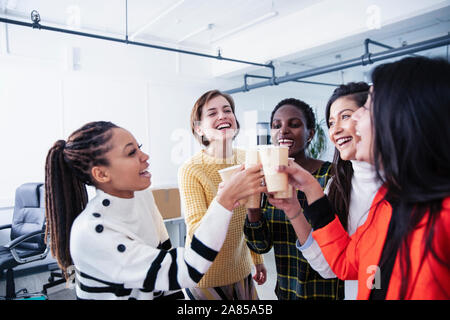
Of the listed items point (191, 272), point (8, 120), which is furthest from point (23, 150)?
point (191, 272)

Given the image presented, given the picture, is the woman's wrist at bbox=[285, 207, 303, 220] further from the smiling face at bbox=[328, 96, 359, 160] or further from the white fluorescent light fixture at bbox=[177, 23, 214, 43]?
the white fluorescent light fixture at bbox=[177, 23, 214, 43]

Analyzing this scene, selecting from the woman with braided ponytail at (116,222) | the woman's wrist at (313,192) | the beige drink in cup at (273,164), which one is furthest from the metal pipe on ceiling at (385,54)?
the woman with braided ponytail at (116,222)

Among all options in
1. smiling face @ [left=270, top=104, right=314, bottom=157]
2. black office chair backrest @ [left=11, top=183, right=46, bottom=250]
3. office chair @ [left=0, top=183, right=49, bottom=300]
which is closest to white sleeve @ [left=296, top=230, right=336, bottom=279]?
smiling face @ [left=270, top=104, right=314, bottom=157]

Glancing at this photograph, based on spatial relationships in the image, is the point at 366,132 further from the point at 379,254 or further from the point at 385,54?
the point at 385,54

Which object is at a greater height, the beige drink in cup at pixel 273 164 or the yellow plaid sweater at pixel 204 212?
the beige drink in cup at pixel 273 164

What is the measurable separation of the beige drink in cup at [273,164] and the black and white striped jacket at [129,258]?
16 cm

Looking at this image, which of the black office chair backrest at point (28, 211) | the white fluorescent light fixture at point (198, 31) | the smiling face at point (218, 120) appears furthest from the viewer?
the white fluorescent light fixture at point (198, 31)

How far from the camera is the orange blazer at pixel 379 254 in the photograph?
2.00 feet

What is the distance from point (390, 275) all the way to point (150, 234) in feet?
2.29

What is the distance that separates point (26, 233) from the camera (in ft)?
10.8

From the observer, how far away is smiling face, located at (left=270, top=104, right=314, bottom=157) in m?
1.48

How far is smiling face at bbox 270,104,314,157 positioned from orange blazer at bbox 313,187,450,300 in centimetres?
60

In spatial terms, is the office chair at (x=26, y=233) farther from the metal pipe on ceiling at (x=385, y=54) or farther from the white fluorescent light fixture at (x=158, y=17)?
the metal pipe on ceiling at (x=385, y=54)

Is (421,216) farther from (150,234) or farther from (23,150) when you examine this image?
(23,150)
